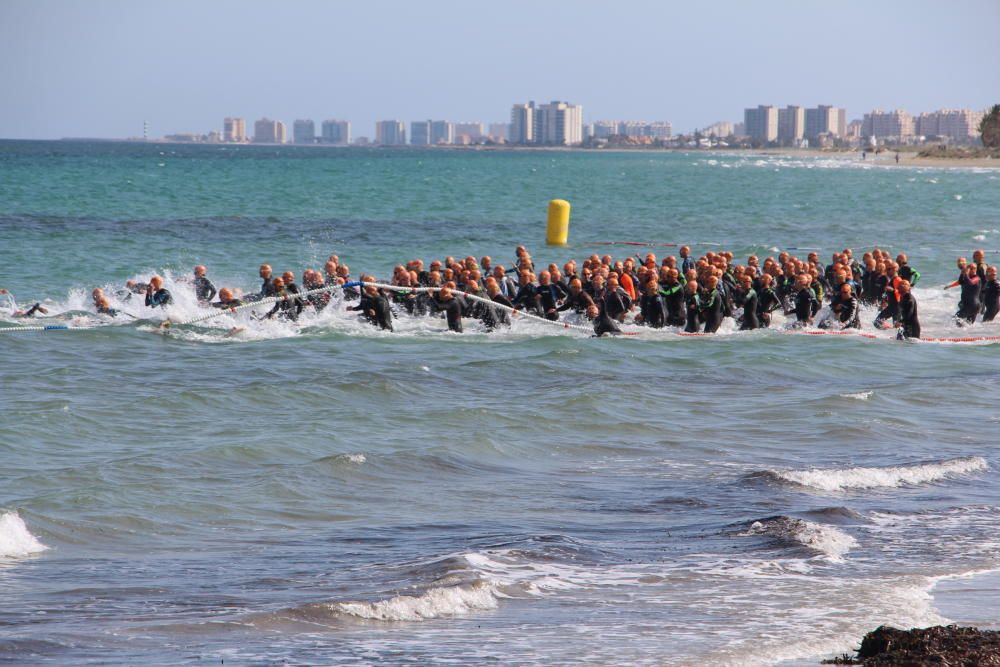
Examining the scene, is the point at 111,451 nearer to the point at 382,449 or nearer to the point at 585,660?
the point at 382,449

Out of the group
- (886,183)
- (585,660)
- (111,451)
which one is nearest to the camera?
(585,660)

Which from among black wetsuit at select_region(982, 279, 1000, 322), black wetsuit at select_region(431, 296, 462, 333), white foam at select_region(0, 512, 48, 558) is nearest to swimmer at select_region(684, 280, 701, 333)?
black wetsuit at select_region(431, 296, 462, 333)

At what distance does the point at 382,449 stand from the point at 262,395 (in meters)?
3.18

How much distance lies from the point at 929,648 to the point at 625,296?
13901mm

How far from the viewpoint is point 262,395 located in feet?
50.7

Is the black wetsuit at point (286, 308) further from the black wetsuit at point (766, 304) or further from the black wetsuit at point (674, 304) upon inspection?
the black wetsuit at point (766, 304)

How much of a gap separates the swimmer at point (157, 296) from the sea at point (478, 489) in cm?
16

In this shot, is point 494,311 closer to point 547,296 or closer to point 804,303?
point 547,296

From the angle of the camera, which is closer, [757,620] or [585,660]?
[585,660]

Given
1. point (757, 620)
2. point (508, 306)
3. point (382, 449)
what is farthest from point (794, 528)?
point (508, 306)

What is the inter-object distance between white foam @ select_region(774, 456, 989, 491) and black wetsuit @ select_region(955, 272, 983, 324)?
10259mm

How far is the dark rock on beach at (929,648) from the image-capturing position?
21.1ft

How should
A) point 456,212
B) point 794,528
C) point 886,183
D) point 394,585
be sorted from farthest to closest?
point 886,183
point 456,212
point 794,528
point 394,585

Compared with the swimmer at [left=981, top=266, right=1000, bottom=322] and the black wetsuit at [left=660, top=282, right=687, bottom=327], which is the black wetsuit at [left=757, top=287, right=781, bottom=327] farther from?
the swimmer at [left=981, top=266, right=1000, bottom=322]
